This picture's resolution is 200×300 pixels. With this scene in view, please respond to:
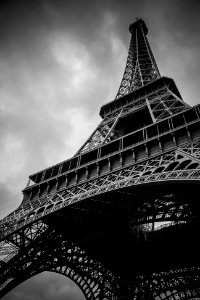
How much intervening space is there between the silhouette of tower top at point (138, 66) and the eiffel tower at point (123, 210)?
666 centimetres

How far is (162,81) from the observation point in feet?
93.7

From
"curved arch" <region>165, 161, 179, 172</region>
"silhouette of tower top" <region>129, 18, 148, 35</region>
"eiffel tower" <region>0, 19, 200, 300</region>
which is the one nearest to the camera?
"curved arch" <region>165, 161, 179, 172</region>

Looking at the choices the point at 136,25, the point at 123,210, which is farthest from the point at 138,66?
the point at 123,210

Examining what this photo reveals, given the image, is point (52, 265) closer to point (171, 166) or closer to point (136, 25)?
point (171, 166)

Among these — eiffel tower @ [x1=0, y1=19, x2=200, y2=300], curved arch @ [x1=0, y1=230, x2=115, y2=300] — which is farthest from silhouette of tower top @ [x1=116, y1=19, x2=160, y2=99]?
curved arch @ [x1=0, y1=230, x2=115, y2=300]

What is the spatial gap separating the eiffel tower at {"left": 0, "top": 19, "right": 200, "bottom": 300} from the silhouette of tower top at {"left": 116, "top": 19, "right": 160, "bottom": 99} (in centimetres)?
666

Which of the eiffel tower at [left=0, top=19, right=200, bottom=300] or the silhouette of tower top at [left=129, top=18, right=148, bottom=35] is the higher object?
the silhouette of tower top at [left=129, top=18, right=148, bottom=35]

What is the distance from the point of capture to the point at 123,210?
1762 centimetres

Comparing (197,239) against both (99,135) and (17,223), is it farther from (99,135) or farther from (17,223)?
(17,223)

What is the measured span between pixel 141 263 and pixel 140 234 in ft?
12.4

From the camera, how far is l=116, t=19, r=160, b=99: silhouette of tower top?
36094 millimetres

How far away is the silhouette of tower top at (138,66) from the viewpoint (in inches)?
1421

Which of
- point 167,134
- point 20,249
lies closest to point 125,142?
point 167,134

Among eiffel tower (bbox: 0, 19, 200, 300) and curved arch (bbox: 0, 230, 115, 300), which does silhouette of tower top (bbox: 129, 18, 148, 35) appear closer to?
eiffel tower (bbox: 0, 19, 200, 300)
